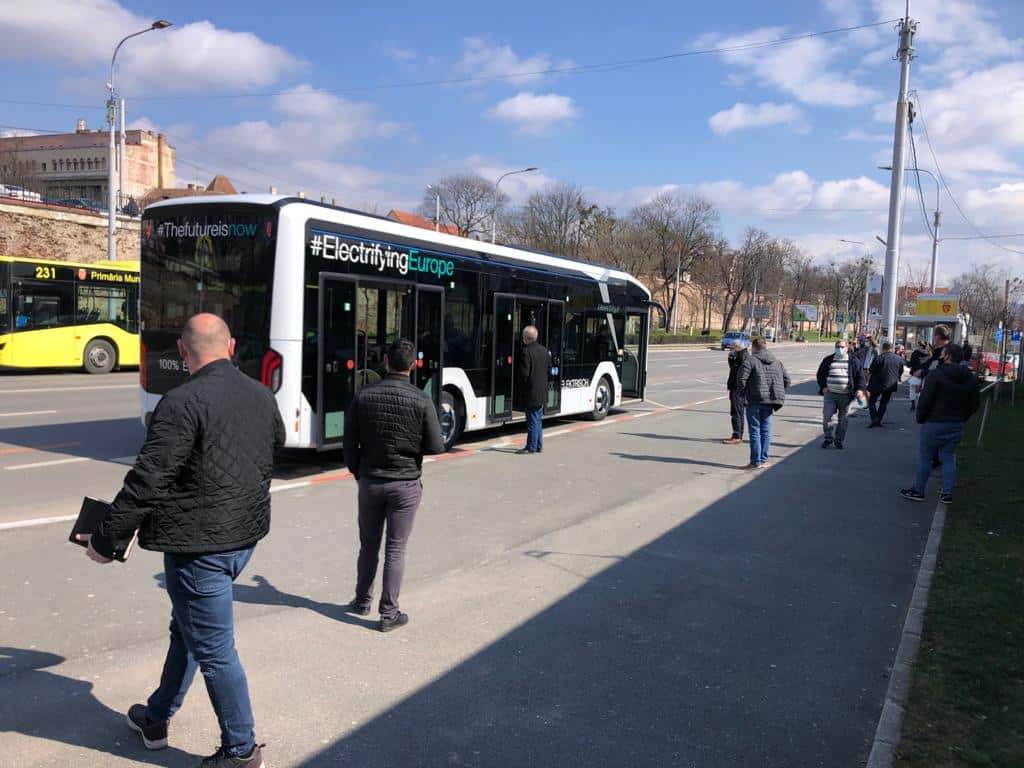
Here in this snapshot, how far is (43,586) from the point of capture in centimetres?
523

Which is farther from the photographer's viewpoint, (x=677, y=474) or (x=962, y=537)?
(x=677, y=474)

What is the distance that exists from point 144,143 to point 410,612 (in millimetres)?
130176

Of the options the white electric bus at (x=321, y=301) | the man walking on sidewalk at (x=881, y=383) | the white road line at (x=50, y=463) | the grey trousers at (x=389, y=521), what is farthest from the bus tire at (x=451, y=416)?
the man walking on sidewalk at (x=881, y=383)

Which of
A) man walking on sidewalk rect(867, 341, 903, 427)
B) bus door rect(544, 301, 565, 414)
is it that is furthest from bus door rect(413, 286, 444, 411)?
man walking on sidewalk rect(867, 341, 903, 427)

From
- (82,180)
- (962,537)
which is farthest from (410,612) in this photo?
(82,180)

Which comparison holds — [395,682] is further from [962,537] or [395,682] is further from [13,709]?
[962,537]

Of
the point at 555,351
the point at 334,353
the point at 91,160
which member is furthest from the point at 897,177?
the point at 91,160

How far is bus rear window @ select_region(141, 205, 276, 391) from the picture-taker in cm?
847

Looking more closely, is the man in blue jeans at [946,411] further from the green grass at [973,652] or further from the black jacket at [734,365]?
the black jacket at [734,365]

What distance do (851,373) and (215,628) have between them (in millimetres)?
12765

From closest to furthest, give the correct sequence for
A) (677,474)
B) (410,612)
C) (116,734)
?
(116,734)
(410,612)
(677,474)

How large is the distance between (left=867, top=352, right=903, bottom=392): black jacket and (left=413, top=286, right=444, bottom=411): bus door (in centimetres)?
982

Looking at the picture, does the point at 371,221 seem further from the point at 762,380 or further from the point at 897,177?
the point at 897,177

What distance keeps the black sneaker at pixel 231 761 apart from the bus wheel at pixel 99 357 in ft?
68.9
